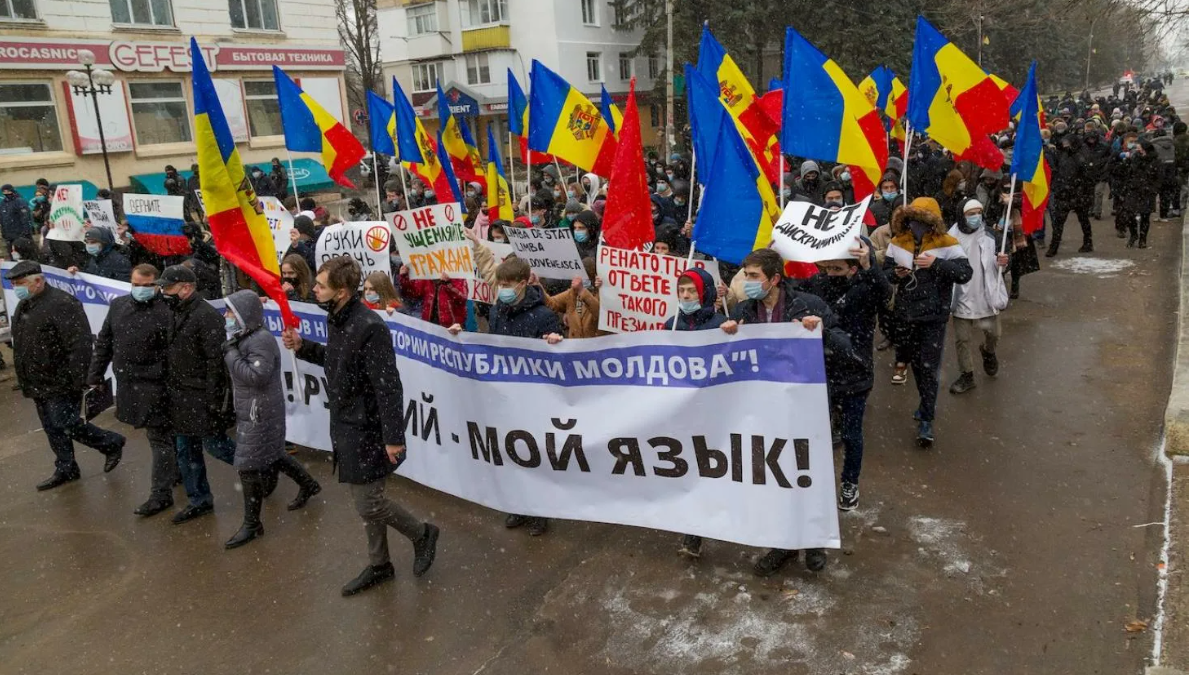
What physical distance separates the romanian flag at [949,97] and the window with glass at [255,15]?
86.3 feet

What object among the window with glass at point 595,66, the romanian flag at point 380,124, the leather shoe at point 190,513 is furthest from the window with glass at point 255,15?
the leather shoe at point 190,513

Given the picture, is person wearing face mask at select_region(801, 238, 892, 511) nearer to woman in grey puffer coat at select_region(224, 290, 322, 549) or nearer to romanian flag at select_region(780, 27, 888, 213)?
romanian flag at select_region(780, 27, 888, 213)

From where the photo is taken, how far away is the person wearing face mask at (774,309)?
458 cm

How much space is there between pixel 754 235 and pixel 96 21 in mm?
26272

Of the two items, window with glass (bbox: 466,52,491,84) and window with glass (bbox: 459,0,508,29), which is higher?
window with glass (bbox: 459,0,508,29)

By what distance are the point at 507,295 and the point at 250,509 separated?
219 cm

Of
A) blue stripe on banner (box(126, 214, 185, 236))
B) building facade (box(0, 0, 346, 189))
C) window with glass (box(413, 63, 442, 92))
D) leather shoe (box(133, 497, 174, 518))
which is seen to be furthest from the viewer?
window with glass (box(413, 63, 442, 92))

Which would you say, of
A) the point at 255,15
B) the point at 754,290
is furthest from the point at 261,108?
the point at 754,290

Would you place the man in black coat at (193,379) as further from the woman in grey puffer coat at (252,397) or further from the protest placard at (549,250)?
the protest placard at (549,250)

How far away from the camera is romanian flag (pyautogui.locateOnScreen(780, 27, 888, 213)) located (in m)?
6.64

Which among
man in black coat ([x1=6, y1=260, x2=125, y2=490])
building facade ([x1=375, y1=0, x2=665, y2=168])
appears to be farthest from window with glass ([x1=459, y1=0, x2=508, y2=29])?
man in black coat ([x1=6, y1=260, x2=125, y2=490])

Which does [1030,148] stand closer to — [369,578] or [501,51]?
[369,578]

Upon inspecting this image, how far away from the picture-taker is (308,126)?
383 inches

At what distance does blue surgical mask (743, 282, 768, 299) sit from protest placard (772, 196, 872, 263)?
34 centimetres
